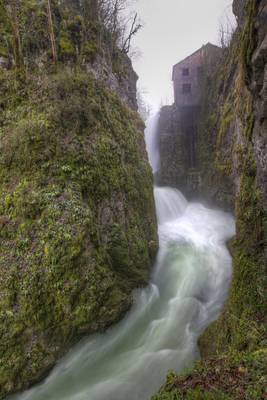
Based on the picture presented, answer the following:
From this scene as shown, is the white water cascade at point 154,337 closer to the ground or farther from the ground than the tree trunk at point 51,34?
closer to the ground

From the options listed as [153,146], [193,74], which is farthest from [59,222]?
[193,74]

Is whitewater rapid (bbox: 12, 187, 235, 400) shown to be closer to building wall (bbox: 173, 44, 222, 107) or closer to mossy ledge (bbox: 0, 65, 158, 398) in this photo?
mossy ledge (bbox: 0, 65, 158, 398)

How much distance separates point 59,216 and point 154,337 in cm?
397

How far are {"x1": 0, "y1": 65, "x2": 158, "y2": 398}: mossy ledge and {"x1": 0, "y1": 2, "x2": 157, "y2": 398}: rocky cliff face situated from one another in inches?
0.9

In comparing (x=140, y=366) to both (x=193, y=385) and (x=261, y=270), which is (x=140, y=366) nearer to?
(x=193, y=385)

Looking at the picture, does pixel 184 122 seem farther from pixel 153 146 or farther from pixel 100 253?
pixel 100 253

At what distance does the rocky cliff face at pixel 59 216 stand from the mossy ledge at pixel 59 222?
0.08 ft

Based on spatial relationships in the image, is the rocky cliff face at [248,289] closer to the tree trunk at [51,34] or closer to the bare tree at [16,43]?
the tree trunk at [51,34]

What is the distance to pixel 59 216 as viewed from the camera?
557 cm

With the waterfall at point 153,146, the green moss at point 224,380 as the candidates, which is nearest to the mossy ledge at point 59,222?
the green moss at point 224,380

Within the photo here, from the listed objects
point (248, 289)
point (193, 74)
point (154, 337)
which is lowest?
point (154, 337)

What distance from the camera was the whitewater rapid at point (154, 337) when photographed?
469 centimetres

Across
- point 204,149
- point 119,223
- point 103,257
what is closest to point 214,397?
point 103,257

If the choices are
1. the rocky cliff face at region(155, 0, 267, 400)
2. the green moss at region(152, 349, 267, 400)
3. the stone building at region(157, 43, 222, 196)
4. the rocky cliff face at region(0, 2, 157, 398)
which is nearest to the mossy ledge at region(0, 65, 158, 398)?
the rocky cliff face at region(0, 2, 157, 398)
